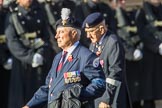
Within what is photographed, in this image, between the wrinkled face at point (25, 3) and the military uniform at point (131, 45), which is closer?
the wrinkled face at point (25, 3)

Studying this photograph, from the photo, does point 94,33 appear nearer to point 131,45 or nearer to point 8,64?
point 8,64

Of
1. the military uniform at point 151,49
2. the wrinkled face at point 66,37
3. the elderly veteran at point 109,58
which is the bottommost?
the military uniform at point 151,49

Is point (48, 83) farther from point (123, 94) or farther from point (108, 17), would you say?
point (108, 17)

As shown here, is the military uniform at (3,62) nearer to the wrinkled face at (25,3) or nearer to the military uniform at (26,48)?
the military uniform at (26,48)

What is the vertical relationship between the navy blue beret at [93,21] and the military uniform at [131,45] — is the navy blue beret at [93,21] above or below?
above

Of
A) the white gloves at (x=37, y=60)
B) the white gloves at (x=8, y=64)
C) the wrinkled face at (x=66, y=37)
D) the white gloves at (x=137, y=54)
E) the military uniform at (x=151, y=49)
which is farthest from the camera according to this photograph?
the military uniform at (x=151, y=49)

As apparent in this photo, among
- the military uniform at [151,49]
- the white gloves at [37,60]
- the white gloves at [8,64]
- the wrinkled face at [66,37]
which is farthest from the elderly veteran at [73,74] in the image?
the military uniform at [151,49]

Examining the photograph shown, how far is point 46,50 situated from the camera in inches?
386

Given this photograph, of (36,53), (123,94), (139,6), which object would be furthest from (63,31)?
(139,6)

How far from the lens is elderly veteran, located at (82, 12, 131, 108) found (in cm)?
723

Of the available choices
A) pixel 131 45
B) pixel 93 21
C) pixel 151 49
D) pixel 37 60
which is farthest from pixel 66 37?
pixel 151 49

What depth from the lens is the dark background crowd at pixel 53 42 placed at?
9711 mm

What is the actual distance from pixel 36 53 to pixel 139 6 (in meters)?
2.51

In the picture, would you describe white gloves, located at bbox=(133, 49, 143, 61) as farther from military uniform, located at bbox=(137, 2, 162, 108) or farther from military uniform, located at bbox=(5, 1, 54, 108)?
military uniform, located at bbox=(5, 1, 54, 108)
